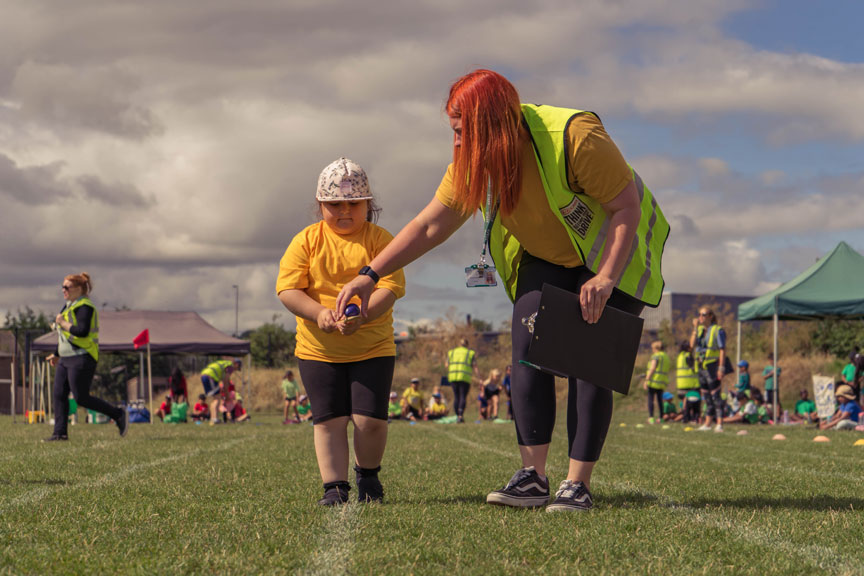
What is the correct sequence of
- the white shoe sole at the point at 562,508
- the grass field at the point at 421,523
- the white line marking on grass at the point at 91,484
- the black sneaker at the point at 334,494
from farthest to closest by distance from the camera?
the white line marking on grass at the point at 91,484 < the black sneaker at the point at 334,494 < the white shoe sole at the point at 562,508 < the grass field at the point at 421,523

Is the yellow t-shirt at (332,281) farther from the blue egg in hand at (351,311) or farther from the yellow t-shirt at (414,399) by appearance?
the yellow t-shirt at (414,399)

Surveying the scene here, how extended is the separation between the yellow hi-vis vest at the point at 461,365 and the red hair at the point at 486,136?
1709 cm

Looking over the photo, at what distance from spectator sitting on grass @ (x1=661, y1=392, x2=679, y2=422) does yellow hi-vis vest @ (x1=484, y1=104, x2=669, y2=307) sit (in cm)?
1786

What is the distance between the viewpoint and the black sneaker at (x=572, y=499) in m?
4.18

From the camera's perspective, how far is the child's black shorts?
4.73 m

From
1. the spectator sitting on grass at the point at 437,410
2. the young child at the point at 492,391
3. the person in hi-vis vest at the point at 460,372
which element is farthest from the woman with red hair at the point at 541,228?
the spectator sitting on grass at the point at 437,410

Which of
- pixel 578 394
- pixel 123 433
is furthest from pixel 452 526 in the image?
pixel 123 433

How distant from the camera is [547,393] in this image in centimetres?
440

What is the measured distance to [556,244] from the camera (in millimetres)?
4262

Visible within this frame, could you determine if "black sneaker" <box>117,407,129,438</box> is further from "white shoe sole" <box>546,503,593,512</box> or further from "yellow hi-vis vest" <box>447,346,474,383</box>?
"yellow hi-vis vest" <box>447,346,474,383</box>

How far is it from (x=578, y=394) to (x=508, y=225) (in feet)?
2.83

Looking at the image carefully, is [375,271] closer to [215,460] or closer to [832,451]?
[215,460]

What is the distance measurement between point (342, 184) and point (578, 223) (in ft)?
4.29

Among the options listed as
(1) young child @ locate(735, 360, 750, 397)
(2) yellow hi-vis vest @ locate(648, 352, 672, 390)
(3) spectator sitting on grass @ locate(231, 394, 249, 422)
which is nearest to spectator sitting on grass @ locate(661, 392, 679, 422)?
(2) yellow hi-vis vest @ locate(648, 352, 672, 390)
